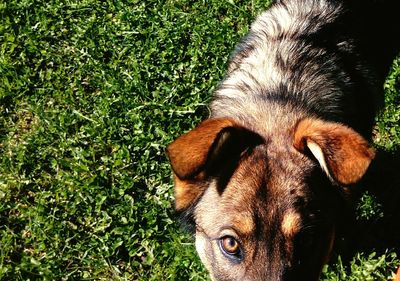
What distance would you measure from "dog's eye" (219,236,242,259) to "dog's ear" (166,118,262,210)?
41cm

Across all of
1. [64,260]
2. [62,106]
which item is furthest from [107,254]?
[62,106]

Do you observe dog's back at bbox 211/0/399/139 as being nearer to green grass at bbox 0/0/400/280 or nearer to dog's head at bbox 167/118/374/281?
dog's head at bbox 167/118/374/281

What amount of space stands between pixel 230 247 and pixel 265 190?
1.50ft

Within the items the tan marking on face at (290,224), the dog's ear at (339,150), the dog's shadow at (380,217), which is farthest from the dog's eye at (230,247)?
the dog's shadow at (380,217)

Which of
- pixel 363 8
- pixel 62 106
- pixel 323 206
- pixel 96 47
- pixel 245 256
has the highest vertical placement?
pixel 363 8

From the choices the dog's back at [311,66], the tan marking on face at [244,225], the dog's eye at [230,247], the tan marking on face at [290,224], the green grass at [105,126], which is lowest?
the green grass at [105,126]

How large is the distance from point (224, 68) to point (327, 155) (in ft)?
10.4

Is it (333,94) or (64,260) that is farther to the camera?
(64,260)

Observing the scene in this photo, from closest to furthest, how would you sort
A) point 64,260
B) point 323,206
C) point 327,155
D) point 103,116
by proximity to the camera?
point 327,155 → point 323,206 → point 64,260 → point 103,116

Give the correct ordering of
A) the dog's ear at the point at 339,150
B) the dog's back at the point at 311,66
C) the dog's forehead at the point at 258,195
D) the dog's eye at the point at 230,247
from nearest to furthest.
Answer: the dog's ear at the point at 339,150 → the dog's forehead at the point at 258,195 → the dog's eye at the point at 230,247 → the dog's back at the point at 311,66

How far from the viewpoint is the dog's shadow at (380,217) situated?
16.9ft

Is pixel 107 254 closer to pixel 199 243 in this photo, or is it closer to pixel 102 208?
Result: pixel 102 208

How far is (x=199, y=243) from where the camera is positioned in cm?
387

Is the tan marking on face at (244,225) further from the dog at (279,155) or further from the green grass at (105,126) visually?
the green grass at (105,126)
